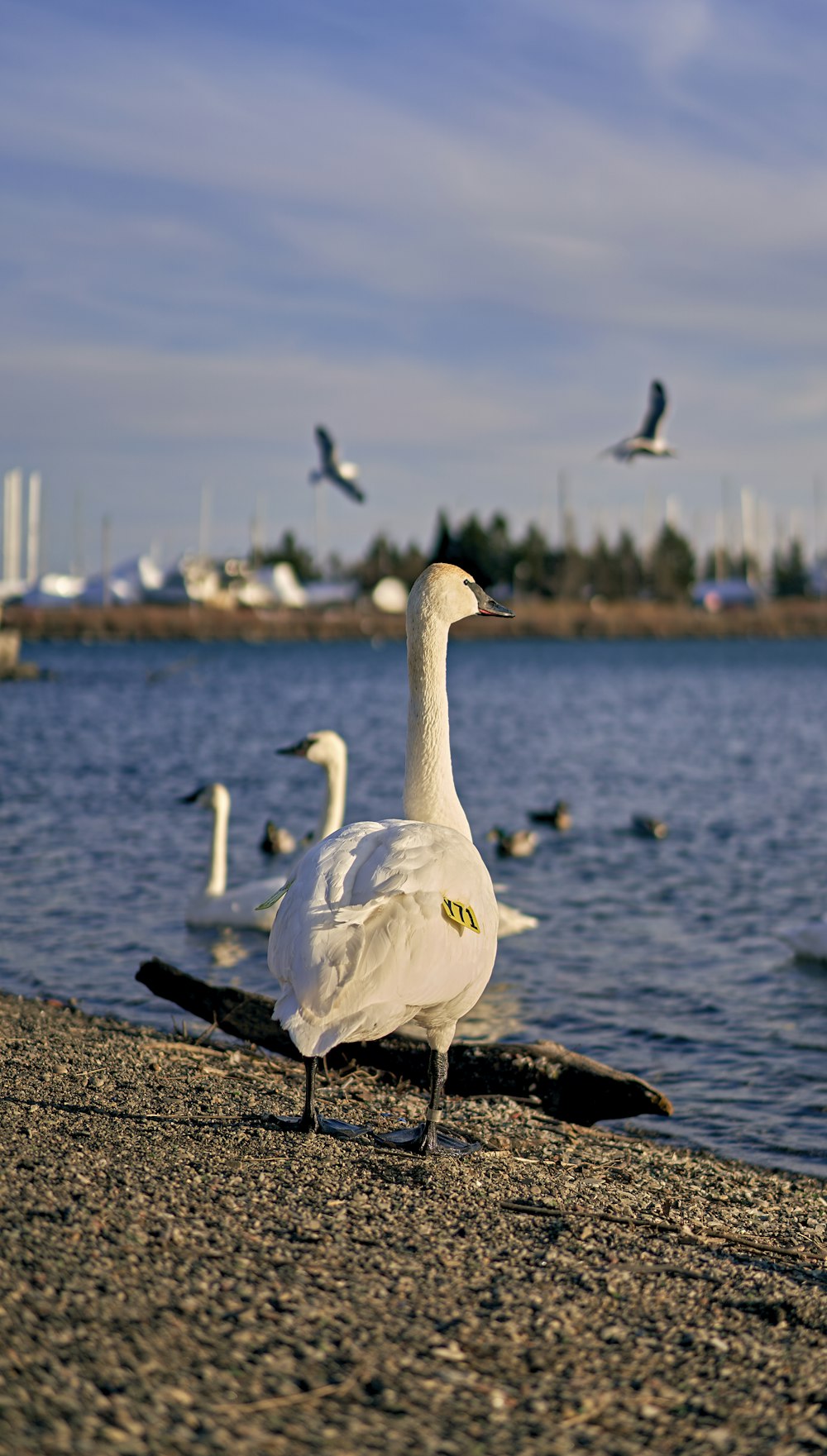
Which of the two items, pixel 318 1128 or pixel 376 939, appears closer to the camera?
pixel 376 939

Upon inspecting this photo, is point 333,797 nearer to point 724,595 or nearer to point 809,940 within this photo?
point 809,940

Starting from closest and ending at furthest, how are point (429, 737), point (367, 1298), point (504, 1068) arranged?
point (367, 1298)
point (429, 737)
point (504, 1068)

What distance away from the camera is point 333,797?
15.3 m

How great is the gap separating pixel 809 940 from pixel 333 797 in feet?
17.0

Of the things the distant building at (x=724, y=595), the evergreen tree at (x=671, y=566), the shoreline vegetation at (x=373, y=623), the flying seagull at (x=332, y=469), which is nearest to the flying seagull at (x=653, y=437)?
the flying seagull at (x=332, y=469)

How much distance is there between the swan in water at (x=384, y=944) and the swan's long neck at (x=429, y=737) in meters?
0.31

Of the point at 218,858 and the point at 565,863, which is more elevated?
the point at 218,858

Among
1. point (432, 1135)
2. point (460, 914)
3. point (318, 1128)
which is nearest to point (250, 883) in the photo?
point (318, 1128)

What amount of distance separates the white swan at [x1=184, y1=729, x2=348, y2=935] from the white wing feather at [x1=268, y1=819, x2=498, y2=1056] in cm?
713

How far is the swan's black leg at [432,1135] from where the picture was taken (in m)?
6.13

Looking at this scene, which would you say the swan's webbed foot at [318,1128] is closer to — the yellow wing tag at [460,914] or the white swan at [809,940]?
the yellow wing tag at [460,914]

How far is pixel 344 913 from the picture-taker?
217 inches

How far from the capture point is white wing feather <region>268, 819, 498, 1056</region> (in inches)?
216

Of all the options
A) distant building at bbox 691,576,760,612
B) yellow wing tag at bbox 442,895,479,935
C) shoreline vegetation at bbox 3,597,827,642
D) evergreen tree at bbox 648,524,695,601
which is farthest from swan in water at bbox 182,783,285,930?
distant building at bbox 691,576,760,612
